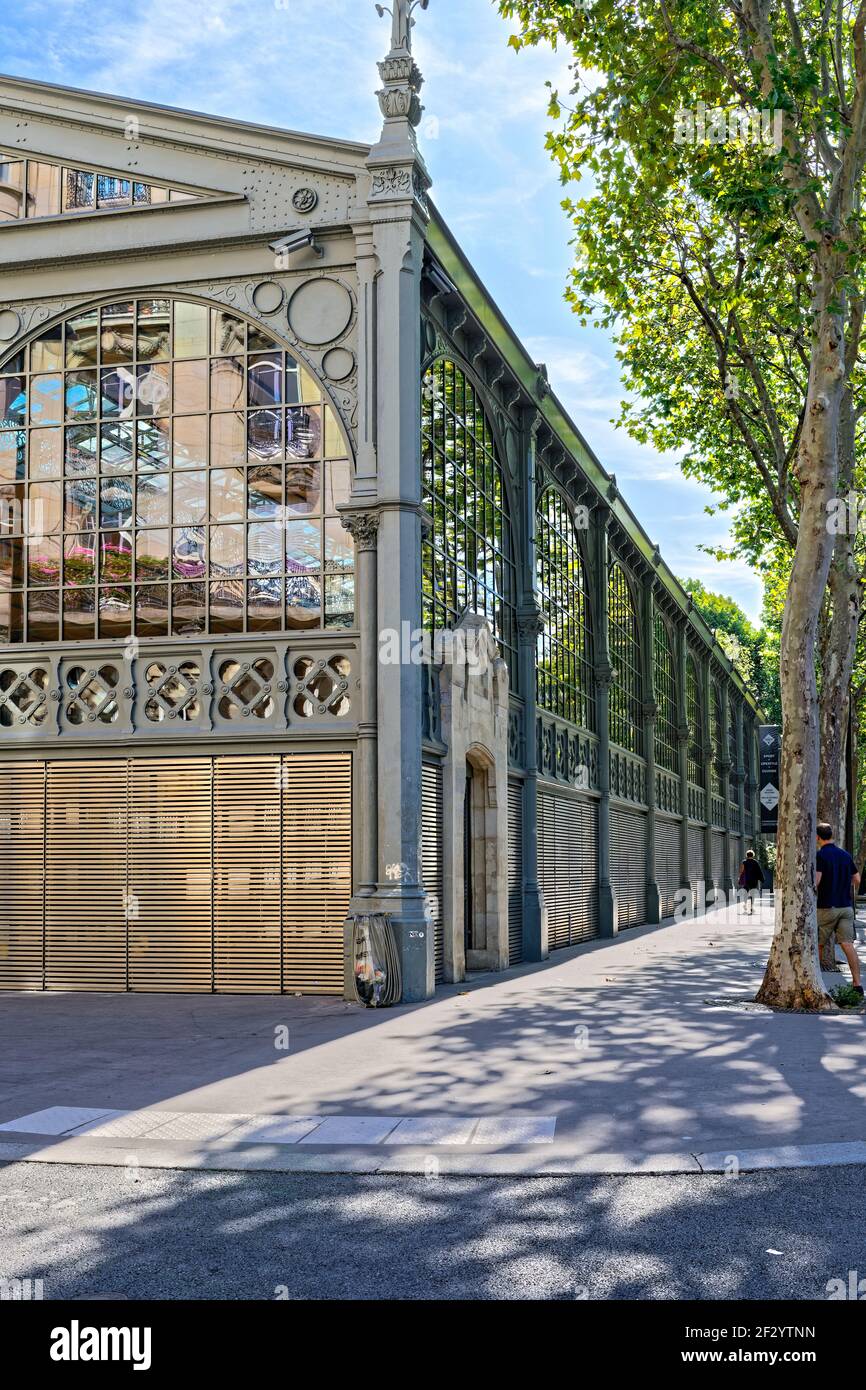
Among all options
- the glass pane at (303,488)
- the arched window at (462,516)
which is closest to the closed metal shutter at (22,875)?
the glass pane at (303,488)

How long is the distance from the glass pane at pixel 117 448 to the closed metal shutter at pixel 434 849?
19.3 ft

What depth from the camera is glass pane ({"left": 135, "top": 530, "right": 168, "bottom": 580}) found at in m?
18.0

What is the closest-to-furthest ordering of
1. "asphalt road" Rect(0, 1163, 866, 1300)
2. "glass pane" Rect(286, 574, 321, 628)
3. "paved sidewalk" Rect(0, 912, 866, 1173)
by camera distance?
1. "asphalt road" Rect(0, 1163, 866, 1300)
2. "paved sidewalk" Rect(0, 912, 866, 1173)
3. "glass pane" Rect(286, 574, 321, 628)

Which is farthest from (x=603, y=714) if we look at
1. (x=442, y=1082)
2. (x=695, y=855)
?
(x=442, y=1082)

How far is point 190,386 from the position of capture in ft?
59.3

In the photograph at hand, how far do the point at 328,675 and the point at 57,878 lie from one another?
15.3ft

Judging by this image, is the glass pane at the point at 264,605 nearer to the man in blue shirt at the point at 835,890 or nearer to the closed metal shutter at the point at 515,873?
the closed metal shutter at the point at 515,873

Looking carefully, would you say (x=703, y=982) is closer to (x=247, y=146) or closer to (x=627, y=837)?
(x=247, y=146)

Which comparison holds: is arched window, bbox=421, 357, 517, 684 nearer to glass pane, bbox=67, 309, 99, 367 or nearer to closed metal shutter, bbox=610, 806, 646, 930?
glass pane, bbox=67, 309, 99, 367

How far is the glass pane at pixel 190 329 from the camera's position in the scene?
712 inches

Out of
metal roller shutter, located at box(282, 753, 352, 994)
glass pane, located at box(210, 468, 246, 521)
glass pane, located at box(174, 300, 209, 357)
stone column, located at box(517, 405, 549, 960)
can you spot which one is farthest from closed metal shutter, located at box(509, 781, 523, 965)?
glass pane, located at box(174, 300, 209, 357)

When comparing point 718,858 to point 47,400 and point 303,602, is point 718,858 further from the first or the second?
point 47,400

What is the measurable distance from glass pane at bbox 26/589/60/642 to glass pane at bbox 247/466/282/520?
3.11m
